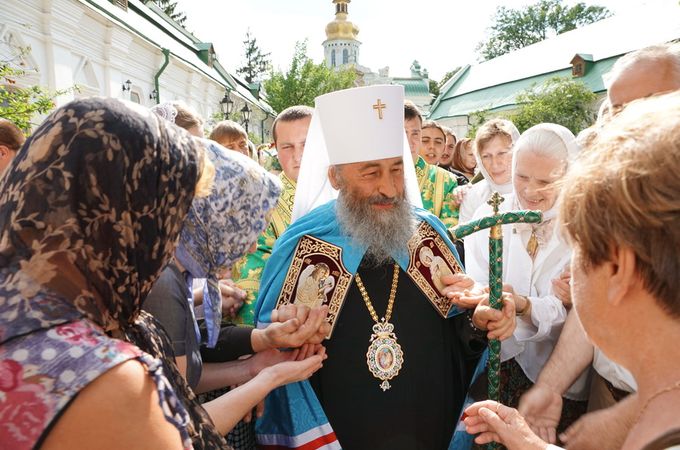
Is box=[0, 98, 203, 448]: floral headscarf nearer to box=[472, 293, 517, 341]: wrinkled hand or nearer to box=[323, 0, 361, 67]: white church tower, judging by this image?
box=[472, 293, 517, 341]: wrinkled hand

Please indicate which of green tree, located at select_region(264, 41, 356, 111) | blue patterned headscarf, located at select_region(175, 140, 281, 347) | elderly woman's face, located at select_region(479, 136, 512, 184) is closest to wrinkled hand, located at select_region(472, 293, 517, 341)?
blue patterned headscarf, located at select_region(175, 140, 281, 347)

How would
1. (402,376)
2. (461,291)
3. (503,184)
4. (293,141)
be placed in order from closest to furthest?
(461,291), (402,376), (293,141), (503,184)

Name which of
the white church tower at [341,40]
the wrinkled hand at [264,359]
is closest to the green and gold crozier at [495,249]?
the wrinkled hand at [264,359]

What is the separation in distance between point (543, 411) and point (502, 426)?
67 cm

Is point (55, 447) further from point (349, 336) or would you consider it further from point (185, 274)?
point (349, 336)

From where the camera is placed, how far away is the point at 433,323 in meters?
2.61

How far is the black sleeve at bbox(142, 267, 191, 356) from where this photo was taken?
170 centimetres

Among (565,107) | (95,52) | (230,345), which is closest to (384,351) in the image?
(230,345)

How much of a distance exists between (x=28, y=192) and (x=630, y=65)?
8.63 feet

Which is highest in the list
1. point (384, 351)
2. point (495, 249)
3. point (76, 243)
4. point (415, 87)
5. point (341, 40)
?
point (341, 40)

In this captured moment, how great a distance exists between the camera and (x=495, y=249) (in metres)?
2.19

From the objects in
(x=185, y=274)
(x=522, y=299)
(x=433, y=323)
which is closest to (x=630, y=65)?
(x=522, y=299)

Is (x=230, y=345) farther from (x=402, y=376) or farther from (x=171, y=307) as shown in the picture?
(x=402, y=376)

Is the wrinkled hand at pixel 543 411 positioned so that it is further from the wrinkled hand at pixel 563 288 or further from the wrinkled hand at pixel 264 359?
the wrinkled hand at pixel 264 359
